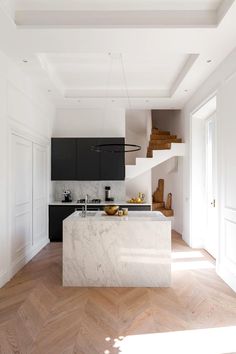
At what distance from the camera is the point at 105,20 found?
2.95m

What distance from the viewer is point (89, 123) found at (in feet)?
21.2

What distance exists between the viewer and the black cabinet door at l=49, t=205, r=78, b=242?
5879mm

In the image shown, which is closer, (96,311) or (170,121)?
(96,311)

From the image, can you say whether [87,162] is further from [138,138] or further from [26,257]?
[138,138]

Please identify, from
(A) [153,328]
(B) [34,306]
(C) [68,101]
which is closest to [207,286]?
(A) [153,328]

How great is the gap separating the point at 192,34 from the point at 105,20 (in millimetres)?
1002

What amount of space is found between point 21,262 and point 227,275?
3099mm

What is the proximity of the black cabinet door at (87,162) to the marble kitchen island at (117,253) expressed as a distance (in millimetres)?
2674

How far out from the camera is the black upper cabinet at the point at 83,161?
20.2 feet

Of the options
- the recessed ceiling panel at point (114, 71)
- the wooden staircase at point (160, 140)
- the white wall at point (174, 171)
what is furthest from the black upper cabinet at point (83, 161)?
the white wall at point (174, 171)

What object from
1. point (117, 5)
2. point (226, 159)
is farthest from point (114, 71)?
point (226, 159)

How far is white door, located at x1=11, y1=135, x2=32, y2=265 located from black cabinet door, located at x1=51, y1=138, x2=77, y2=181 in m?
1.35

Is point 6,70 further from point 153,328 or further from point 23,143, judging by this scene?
point 153,328

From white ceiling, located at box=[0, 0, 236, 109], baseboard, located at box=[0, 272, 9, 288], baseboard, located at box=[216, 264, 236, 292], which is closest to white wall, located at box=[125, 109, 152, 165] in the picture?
white ceiling, located at box=[0, 0, 236, 109]
